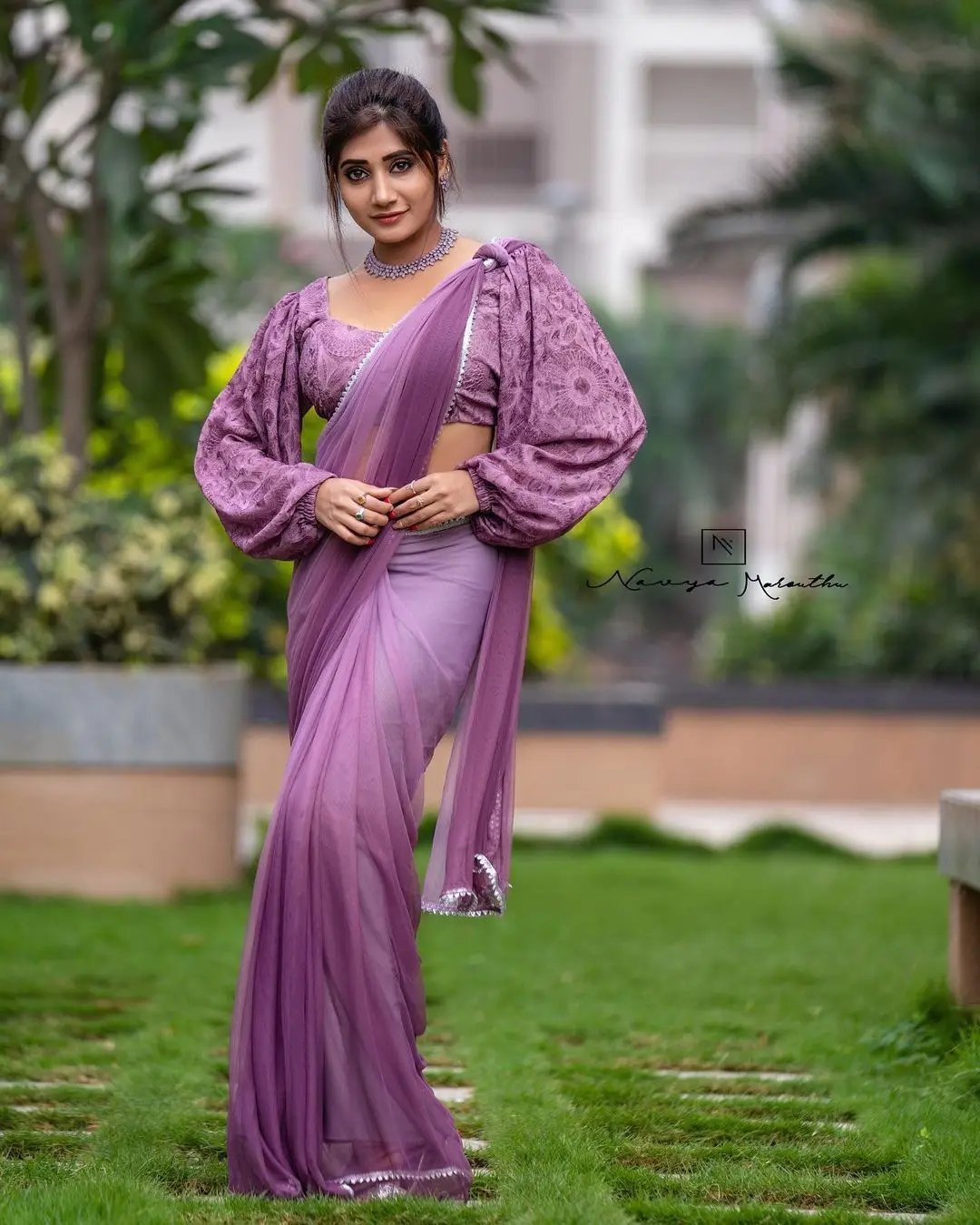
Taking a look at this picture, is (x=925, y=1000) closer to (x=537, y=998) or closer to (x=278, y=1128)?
(x=537, y=998)

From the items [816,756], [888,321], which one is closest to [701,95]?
[888,321]

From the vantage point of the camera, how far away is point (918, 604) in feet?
49.8

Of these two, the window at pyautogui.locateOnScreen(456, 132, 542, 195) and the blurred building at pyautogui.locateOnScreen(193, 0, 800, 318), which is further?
the window at pyautogui.locateOnScreen(456, 132, 542, 195)

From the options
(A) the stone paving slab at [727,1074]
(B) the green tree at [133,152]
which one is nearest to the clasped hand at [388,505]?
(A) the stone paving slab at [727,1074]

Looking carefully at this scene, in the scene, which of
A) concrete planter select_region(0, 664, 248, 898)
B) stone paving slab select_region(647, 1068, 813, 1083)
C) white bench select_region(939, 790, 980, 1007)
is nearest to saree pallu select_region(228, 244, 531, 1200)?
stone paving slab select_region(647, 1068, 813, 1083)

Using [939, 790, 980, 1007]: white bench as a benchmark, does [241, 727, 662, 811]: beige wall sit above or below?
below

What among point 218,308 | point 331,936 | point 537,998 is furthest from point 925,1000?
point 218,308

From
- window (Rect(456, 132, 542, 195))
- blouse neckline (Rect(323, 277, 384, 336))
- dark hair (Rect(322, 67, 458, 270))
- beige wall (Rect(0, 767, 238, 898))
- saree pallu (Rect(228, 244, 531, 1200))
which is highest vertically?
window (Rect(456, 132, 542, 195))

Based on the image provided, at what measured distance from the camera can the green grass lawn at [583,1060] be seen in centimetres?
352

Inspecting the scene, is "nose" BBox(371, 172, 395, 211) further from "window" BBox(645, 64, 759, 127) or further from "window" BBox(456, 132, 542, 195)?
"window" BBox(456, 132, 542, 195)

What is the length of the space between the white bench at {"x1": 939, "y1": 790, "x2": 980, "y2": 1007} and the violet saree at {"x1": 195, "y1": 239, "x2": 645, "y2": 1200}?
4.69 feet

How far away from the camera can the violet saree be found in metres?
3.49

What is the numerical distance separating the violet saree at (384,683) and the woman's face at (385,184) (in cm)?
15

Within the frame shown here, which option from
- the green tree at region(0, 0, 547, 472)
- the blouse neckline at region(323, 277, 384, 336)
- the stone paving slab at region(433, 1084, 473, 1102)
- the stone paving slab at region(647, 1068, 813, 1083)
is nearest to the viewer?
the blouse neckline at region(323, 277, 384, 336)
